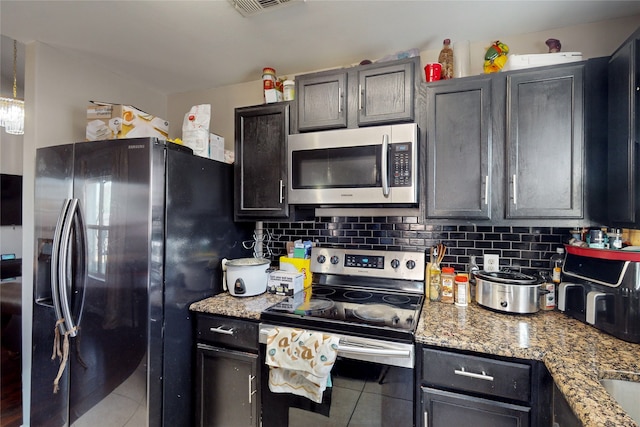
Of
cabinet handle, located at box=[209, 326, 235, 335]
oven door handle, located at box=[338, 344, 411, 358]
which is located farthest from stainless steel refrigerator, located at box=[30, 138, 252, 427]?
oven door handle, located at box=[338, 344, 411, 358]

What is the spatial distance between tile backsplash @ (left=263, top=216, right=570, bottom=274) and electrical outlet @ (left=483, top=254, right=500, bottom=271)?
0.08 ft

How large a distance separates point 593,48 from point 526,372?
179 cm

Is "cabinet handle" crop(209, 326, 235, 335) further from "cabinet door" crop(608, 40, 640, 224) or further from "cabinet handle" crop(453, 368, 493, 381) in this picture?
"cabinet door" crop(608, 40, 640, 224)

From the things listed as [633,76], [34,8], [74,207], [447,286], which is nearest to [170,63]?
[34,8]

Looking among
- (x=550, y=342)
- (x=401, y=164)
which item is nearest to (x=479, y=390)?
(x=550, y=342)

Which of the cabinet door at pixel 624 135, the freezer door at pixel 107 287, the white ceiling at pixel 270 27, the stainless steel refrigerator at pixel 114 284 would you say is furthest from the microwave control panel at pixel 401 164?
the freezer door at pixel 107 287

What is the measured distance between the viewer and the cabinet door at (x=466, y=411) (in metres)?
1.12

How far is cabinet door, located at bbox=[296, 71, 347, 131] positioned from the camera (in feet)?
5.74

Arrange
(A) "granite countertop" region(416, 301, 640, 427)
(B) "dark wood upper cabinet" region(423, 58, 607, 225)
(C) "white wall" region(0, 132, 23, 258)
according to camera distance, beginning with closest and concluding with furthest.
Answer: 1. (A) "granite countertop" region(416, 301, 640, 427)
2. (B) "dark wood upper cabinet" region(423, 58, 607, 225)
3. (C) "white wall" region(0, 132, 23, 258)

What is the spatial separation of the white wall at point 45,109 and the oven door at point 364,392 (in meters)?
1.84

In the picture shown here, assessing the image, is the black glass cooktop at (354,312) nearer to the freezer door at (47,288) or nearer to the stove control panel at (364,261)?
the stove control panel at (364,261)

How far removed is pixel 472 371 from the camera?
1.18 m

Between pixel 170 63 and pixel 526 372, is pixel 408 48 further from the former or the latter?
pixel 526 372

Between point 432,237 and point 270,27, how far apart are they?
1.62m
